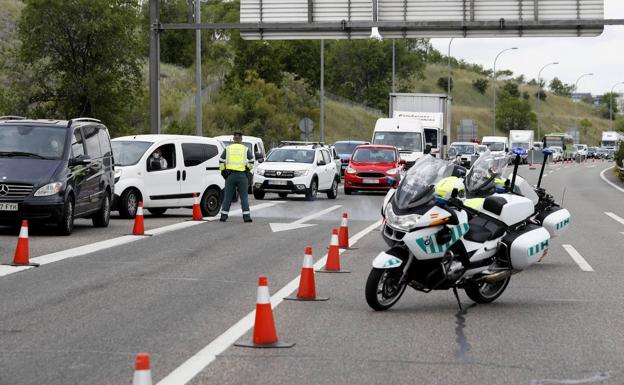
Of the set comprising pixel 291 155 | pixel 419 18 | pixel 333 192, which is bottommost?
pixel 333 192

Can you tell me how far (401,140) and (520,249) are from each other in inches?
1215

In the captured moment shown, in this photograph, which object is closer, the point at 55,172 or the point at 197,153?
the point at 55,172

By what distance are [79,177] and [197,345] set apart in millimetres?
10809

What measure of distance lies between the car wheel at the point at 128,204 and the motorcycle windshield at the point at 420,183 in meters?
12.6

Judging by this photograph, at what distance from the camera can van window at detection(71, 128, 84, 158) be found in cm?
1899

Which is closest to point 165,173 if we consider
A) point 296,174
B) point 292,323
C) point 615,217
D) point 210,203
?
point 210,203

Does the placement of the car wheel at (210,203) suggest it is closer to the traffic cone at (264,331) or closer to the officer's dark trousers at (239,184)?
the officer's dark trousers at (239,184)

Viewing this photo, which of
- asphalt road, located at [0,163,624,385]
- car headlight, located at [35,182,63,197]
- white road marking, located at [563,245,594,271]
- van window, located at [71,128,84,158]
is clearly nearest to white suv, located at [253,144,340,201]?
van window, located at [71,128,84,158]

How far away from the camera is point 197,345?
858 cm

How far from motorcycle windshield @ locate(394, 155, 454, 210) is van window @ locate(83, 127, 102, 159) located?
9.85 meters

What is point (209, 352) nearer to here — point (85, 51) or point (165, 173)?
point (165, 173)

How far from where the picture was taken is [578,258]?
1605cm

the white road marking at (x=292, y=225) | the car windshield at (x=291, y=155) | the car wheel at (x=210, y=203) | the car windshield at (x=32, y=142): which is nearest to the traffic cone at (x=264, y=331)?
the car windshield at (x=32, y=142)

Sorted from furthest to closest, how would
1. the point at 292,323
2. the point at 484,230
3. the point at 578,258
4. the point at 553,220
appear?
1. the point at 578,258
2. the point at 553,220
3. the point at 484,230
4. the point at 292,323
